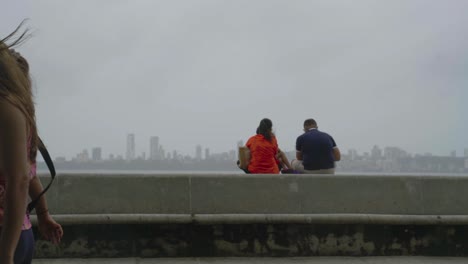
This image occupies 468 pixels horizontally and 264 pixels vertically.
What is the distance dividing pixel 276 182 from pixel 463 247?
→ 217cm

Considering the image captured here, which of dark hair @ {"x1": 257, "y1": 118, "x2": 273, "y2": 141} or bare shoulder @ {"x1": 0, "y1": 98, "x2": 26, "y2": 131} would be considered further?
dark hair @ {"x1": 257, "y1": 118, "x2": 273, "y2": 141}

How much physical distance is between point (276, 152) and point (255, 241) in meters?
2.25

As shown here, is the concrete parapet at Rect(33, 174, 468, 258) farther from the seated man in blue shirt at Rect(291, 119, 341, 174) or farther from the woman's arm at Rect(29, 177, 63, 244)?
the woman's arm at Rect(29, 177, 63, 244)

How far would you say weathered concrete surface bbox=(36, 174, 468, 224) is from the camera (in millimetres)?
5684

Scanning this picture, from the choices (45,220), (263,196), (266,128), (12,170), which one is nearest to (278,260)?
(263,196)

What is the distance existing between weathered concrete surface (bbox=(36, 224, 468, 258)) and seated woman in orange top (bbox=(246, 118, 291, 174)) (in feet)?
6.16

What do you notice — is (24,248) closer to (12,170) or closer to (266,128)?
(12,170)

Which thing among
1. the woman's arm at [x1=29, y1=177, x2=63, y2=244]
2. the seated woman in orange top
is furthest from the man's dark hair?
the woman's arm at [x1=29, y1=177, x2=63, y2=244]

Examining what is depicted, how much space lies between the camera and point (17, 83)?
58.9 inches

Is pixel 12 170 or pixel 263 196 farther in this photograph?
pixel 263 196

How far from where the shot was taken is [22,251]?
5.17 ft

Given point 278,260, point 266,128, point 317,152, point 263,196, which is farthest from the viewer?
point 266,128

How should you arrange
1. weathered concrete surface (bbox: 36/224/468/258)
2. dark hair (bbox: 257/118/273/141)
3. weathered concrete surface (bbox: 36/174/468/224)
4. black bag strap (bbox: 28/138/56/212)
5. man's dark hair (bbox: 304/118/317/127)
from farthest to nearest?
man's dark hair (bbox: 304/118/317/127) < dark hair (bbox: 257/118/273/141) < weathered concrete surface (bbox: 36/174/468/224) < weathered concrete surface (bbox: 36/224/468/258) < black bag strap (bbox: 28/138/56/212)

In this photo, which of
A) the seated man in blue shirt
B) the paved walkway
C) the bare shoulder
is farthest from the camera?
the seated man in blue shirt
